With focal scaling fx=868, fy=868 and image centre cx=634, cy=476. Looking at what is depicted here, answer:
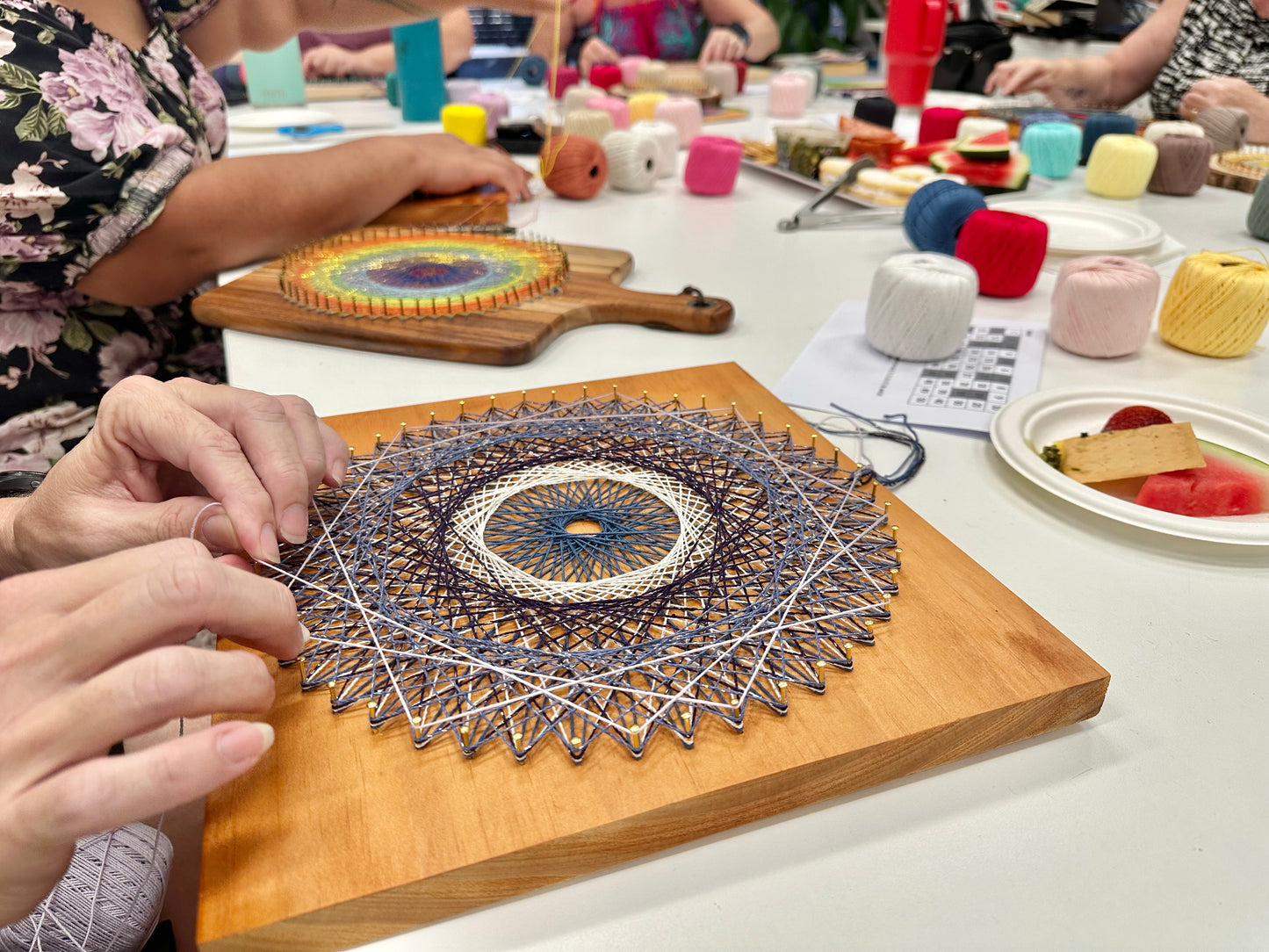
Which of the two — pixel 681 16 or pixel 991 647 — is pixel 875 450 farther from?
pixel 681 16

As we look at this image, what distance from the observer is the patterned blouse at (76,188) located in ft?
2.25

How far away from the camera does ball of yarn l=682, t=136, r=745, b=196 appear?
4.17 ft

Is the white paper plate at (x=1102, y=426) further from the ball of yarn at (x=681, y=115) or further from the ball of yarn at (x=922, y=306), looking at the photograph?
the ball of yarn at (x=681, y=115)

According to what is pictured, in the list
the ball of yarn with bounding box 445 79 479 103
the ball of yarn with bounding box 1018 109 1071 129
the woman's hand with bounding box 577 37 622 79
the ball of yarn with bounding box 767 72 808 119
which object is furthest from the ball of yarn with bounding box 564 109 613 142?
the woman's hand with bounding box 577 37 622 79

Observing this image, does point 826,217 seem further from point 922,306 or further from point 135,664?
point 135,664

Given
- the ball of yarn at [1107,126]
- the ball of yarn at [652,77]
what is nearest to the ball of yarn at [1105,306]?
the ball of yarn at [1107,126]

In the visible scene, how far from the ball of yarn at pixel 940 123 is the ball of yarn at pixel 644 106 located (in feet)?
1.53

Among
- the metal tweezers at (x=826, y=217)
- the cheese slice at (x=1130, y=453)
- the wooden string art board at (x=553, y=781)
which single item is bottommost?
the wooden string art board at (x=553, y=781)

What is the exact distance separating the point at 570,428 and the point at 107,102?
51 cm

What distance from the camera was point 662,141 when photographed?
52.9 inches

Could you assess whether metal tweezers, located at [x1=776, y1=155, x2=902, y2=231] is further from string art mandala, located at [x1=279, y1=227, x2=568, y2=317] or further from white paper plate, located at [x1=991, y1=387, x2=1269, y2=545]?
white paper plate, located at [x1=991, y1=387, x2=1269, y2=545]

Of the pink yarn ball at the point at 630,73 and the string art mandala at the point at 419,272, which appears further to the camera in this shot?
the pink yarn ball at the point at 630,73

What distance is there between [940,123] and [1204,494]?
1.05 metres

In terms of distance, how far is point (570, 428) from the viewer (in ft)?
1.98
